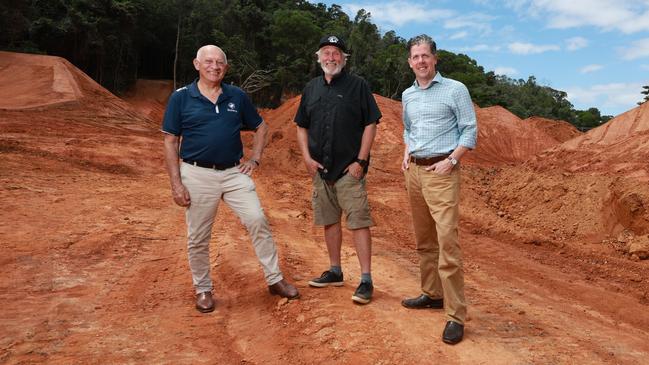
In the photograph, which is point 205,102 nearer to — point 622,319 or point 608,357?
point 608,357

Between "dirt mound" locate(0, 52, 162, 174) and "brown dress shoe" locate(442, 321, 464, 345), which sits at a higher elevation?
"brown dress shoe" locate(442, 321, 464, 345)

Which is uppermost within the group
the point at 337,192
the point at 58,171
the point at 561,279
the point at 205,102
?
the point at 205,102

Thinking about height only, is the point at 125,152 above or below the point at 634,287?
below

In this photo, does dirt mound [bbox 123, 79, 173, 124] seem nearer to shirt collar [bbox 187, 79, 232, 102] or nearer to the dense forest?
the dense forest

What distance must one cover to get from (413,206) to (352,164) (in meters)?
0.56

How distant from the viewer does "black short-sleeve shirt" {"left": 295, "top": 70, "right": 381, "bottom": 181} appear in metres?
3.94

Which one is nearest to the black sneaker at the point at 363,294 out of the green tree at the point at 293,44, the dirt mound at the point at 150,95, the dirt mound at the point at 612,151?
the dirt mound at the point at 612,151

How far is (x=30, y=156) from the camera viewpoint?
10836 mm

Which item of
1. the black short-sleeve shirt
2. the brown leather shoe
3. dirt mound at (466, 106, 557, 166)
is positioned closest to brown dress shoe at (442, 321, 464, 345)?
the black short-sleeve shirt

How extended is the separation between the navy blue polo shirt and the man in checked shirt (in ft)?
4.35

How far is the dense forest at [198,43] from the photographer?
29359 millimetres

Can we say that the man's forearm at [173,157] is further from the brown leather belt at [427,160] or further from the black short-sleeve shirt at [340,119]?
the brown leather belt at [427,160]

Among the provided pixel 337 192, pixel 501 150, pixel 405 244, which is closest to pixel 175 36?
pixel 501 150

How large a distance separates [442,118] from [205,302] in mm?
2273
